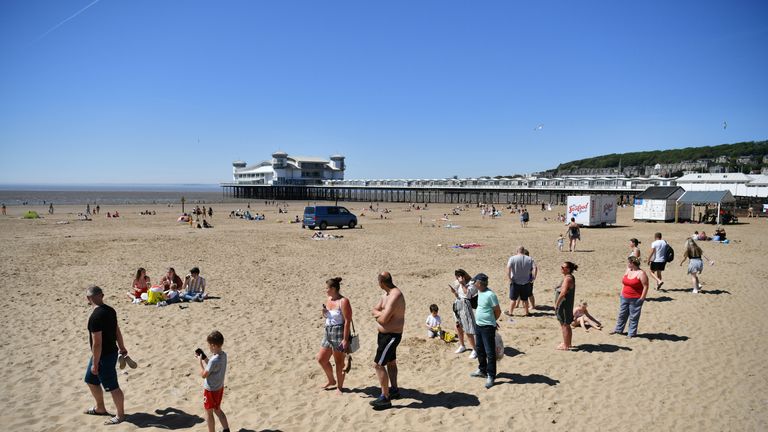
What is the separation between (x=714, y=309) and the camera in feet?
30.2

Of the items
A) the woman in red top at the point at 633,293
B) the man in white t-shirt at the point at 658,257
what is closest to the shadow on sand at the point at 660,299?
the man in white t-shirt at the point at 658,257

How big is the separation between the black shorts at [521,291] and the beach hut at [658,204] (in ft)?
89.6

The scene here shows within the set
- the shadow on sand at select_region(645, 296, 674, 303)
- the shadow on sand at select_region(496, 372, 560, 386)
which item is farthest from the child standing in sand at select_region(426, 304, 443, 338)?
the shadow on sand at select_region(645, 296, 674, 303)

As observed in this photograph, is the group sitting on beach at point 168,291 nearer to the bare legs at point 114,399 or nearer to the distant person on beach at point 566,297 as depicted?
the bare legs at point 114,399

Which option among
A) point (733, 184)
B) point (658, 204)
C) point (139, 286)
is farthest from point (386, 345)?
point (733, 184)

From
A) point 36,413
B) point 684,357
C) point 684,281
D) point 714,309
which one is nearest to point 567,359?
point 684,357

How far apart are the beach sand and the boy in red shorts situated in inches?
20.9

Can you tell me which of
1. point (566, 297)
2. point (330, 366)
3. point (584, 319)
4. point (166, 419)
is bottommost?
point (166, 419)

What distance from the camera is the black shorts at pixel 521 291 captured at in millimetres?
8773

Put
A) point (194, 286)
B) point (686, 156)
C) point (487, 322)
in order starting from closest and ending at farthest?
point (487, 322) → point (194, 286) → point (686, 156)

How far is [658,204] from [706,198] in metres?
2.66

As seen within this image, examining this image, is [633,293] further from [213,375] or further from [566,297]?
[213,375]

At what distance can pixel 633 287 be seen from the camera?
283 inches

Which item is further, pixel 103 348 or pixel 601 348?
pixel 601 348
